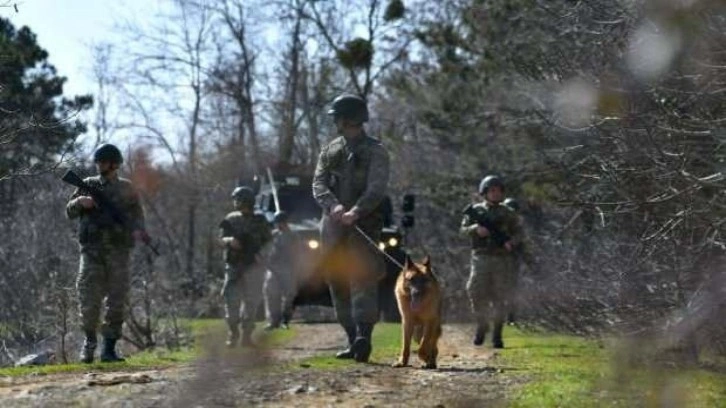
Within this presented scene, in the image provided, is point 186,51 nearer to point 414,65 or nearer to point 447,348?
point 414,65

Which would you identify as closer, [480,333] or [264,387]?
[264,387]

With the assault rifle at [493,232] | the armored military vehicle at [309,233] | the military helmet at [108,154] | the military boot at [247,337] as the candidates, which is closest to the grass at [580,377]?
the assault rifle at [493,232]

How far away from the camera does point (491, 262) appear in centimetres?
1484

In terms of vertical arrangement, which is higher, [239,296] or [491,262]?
[491,262]

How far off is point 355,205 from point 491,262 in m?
4.40

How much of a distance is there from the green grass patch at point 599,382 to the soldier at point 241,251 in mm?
3479

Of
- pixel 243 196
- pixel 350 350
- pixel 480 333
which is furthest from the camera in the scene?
pixel 480 333

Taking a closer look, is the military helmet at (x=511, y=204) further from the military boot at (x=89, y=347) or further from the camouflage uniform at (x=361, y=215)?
the military boot at (x=89, y=347)

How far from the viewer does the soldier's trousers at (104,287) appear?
37.4 ft

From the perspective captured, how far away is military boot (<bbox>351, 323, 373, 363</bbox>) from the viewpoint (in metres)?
10.9

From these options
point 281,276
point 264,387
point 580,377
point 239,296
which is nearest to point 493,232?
point 239,296

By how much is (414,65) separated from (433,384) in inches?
1111

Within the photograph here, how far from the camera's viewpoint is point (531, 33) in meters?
22.3

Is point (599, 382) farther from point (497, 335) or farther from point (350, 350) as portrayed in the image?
point (497, 335)
